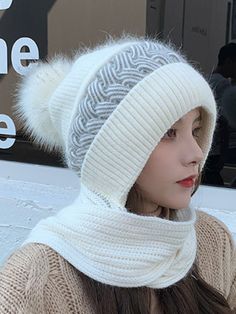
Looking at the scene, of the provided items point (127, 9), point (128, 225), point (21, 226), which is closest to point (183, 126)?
point (128, 225)

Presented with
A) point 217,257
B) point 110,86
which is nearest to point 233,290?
point 217,257

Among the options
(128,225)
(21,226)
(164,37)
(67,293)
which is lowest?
(21,226)

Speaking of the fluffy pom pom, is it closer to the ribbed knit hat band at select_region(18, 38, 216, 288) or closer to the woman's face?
the ribbed knit hat band at select_region(18, 38, 216, 288)

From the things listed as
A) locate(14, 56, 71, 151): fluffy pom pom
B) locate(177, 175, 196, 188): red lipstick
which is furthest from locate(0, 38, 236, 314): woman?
locate(14, 56, 71, 151): fluffy pom pom

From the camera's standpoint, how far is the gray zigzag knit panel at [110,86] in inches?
43.8

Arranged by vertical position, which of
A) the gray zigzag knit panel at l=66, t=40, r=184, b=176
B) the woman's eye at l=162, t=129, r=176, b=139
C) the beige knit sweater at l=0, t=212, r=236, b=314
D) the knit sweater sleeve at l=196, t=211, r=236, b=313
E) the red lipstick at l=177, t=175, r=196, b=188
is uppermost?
the gray zigzag knit panel at l=66, t=40, r=184, b=176

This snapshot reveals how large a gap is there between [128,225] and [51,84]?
38cm

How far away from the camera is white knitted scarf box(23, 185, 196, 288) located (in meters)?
1.11

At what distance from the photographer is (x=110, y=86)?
3.66 ft

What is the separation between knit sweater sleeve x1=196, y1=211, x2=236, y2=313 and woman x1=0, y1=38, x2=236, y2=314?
0.09 meters

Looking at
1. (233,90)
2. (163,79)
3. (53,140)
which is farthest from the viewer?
(233,90)

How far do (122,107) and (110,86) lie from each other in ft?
0.16

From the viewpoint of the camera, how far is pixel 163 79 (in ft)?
3.66

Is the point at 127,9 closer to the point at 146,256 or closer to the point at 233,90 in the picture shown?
the point at 233,90
